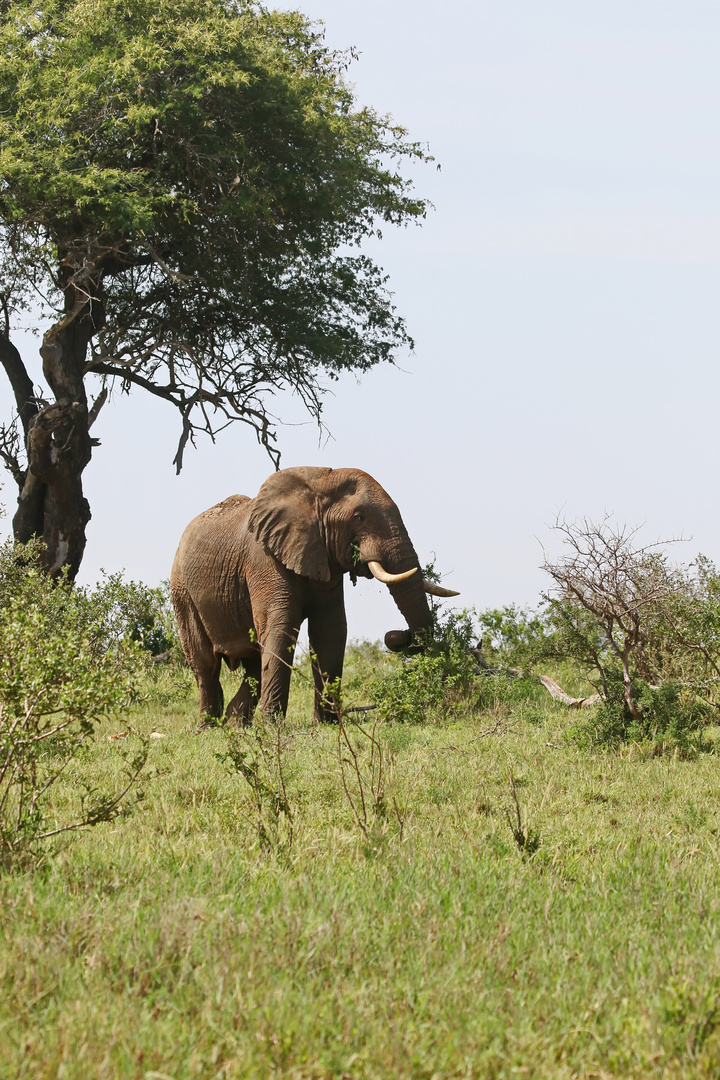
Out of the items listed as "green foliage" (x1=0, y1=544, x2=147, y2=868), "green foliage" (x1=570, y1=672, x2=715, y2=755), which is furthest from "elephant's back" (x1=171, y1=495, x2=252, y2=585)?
"green foliage" (x1=0, y1=544, x2=147, y2=868)

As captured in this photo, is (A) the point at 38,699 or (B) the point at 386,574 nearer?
(A) the point at 38,699

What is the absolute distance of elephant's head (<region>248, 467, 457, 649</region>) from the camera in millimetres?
12828

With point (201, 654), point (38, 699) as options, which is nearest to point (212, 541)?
point (201, 654)

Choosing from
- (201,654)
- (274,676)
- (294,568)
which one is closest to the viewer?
(274,676)

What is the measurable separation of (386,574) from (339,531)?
810 millimetres

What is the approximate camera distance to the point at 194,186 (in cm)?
2180

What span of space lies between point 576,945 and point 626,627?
698 centimetres

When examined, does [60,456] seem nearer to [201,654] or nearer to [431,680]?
[201,654]

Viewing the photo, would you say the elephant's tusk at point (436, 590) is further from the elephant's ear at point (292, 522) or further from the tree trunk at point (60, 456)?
the tree trunk at point (60, 456)

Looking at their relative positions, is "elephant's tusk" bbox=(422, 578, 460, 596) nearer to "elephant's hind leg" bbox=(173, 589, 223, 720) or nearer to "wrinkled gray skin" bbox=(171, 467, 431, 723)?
"wrinkled gray skin" bbox=(171, 467, 431, 723)

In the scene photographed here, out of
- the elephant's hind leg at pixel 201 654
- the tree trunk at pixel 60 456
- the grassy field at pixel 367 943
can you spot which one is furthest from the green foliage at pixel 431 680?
the tree trunk at pixel 60 456

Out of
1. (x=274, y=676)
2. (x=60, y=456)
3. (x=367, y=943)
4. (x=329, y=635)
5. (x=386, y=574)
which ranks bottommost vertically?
(x=367, y=943)

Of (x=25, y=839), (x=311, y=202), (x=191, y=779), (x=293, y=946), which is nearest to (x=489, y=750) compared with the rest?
(x=191, y=779)

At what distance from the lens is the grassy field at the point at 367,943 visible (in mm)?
3988
